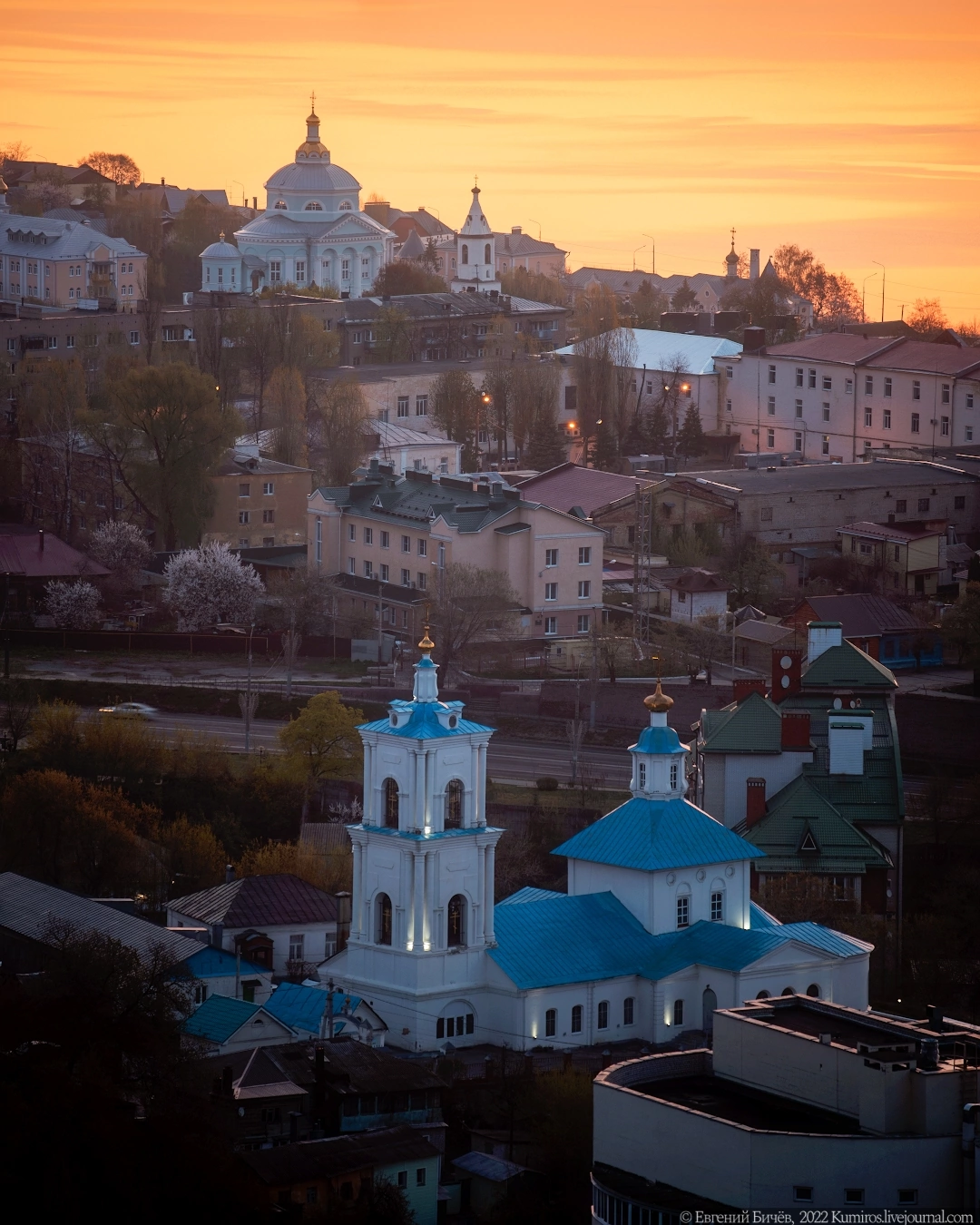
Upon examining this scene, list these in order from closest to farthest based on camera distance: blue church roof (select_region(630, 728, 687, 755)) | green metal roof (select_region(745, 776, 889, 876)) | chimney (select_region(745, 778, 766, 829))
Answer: blue church roof (select_region(630, 728, 687, 755)) → green metal roof (select_region(745, 776, 889, 876)) → chimney (select_region(745, 778, 766, 829))

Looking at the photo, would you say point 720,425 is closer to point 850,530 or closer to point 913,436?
point 913,436

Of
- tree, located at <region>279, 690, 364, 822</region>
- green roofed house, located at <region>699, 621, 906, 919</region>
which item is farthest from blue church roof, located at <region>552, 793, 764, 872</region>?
tree, located at <region>279, 690, 364, 822</region>

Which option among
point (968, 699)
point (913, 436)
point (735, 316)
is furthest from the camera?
point (735, 316)

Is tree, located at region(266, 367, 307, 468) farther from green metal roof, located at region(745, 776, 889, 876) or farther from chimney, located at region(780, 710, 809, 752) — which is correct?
green metal roof, located at region(745, 776, 889, 876)

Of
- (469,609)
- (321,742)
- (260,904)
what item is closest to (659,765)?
(260,904)

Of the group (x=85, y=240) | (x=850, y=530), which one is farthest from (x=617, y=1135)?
(x=85, y=240)

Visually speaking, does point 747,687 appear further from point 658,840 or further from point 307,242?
point 307,242

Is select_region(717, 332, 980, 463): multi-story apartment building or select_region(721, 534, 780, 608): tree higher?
select_region(717, 332, 980, 463): multi-story apartment building
